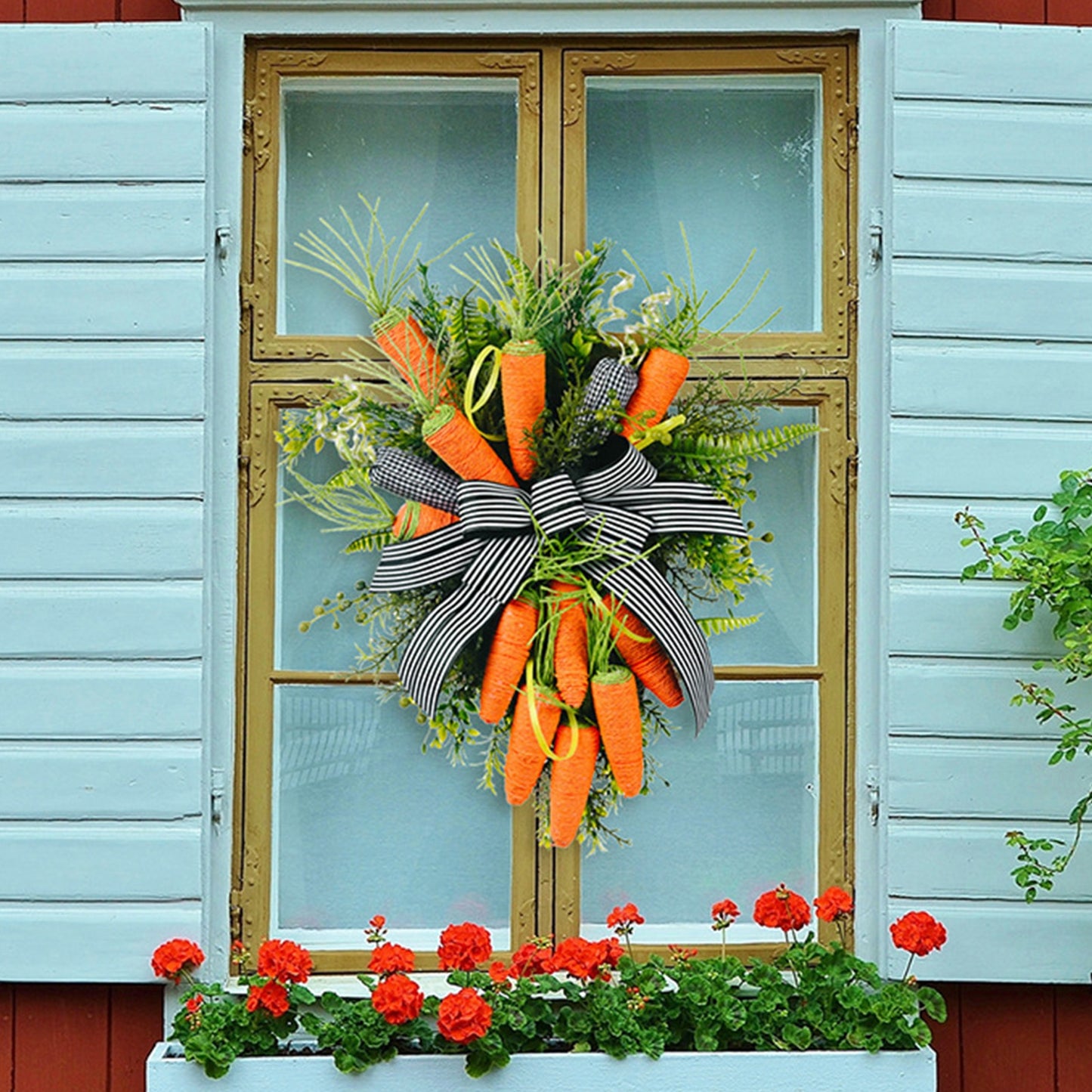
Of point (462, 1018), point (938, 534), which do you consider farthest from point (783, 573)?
point (462, 1018)

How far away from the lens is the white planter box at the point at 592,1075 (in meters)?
2.13

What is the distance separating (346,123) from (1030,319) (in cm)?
124

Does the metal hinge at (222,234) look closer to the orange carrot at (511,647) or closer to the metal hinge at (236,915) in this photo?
the orange carrot at (511,647)

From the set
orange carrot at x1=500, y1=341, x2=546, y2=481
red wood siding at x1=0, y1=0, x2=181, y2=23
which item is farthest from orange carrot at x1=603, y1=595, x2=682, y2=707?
red wood siding at x1=0, y1=0, x2=181, y2=23

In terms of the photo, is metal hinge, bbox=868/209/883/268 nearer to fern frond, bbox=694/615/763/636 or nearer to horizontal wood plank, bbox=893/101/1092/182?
horizontal wood plank, bbox=893/101/1092/182

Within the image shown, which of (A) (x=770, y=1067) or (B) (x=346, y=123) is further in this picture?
(B) (x=346, y=123)

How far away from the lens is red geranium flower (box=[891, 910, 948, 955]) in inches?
83.5

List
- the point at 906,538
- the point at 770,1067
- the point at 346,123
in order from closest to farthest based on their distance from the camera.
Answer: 1. the point at 770,1067
2. the point at 906,538
3. the point at 346,123

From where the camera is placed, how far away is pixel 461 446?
7.04 feet

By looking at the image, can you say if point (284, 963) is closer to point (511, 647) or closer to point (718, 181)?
point (511, 647)

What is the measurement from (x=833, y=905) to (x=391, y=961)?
2.32 ft

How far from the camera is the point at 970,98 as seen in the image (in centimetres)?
230

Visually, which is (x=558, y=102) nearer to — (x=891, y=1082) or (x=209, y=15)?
(x=209, y=15)

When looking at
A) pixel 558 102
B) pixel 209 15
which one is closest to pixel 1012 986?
pixel 558 102
